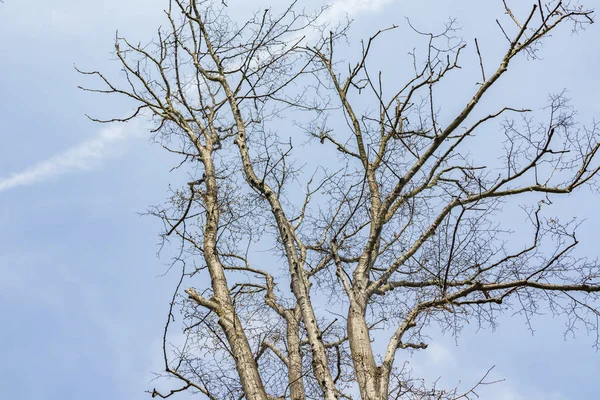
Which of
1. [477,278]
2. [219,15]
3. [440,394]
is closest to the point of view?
[440,394]

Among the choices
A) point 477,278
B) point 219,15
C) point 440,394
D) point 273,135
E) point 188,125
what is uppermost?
point 219,15

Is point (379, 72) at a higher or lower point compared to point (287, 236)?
higher

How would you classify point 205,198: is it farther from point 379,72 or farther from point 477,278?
point 477,278

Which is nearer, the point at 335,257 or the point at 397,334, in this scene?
the point at 397,334

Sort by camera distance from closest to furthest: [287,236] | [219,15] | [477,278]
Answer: [287,236] < [477,278] < [219,15]

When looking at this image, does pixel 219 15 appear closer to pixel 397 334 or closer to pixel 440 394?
A: pixel 397 334

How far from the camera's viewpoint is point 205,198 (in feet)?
25.0

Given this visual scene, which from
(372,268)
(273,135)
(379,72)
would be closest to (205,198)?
(273,135)

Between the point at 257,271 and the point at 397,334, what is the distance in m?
2.63

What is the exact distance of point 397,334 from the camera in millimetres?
6422

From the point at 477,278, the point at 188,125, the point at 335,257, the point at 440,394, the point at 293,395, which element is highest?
the point at 188,125

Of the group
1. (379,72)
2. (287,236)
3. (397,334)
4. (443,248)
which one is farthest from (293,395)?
(379,72)

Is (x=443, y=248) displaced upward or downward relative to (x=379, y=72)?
downward

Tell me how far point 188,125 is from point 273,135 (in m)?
1.76
